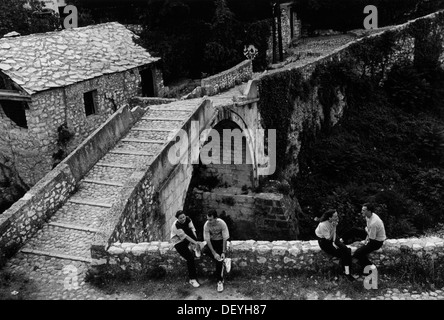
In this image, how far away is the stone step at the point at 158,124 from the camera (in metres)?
13.4

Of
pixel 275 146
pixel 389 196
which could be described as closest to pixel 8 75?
pixel 275 146

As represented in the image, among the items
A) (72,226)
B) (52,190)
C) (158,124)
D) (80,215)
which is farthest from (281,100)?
(72,226)

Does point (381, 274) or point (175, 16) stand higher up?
point (175, 16)

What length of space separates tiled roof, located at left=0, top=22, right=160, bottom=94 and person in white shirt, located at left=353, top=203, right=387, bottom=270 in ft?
32.5

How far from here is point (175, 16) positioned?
22000 mm

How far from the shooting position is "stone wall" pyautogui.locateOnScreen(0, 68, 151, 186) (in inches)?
569

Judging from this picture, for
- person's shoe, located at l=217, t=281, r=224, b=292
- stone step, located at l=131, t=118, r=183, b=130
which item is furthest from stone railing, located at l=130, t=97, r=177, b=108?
person's shoe, located at l=217, t=281, r=224, b=292

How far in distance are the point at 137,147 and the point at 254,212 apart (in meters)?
6.30

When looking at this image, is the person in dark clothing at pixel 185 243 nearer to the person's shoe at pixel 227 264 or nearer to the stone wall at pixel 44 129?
the person's shoe at pixel 227 264

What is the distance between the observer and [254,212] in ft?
58.4

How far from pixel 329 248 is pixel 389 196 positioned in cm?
1053

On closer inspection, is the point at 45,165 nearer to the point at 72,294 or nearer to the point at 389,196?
the point at 72,294

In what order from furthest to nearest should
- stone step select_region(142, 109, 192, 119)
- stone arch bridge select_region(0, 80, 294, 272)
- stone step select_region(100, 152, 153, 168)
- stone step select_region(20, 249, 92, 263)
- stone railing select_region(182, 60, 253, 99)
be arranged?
stone railing select_region(182, 60, 253, 99), stone step select_region(142, 109, 192, 119), stone step select_region(100, 152, 153, 168), stone arch bridge select_region(0, 80, 294, 272), stone step select_region(20, 249, 92, 263)

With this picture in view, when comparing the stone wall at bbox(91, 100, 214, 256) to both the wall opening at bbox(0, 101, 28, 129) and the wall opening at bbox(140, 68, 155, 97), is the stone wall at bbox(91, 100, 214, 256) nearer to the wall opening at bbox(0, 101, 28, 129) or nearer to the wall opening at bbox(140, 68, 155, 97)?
the wall opening at bbox(0, 101, 28, 129)
